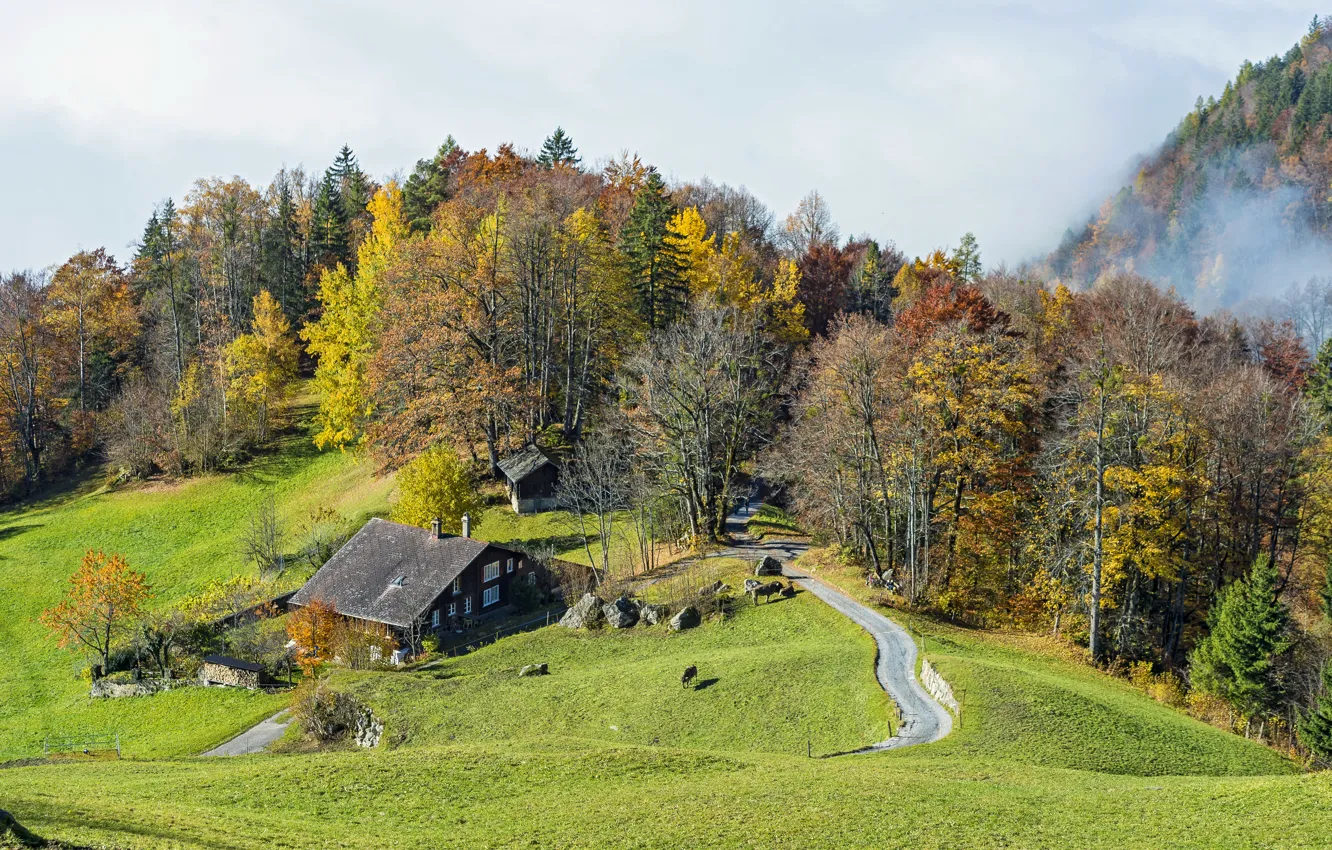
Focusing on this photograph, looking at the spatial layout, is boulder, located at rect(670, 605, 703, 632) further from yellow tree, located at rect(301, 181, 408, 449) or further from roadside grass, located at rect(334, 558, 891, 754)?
yellow tree, located at rect(301, 181, 408, 449)

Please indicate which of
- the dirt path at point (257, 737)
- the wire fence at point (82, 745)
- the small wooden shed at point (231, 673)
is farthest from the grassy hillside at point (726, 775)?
the wire fence at point (82, 745)

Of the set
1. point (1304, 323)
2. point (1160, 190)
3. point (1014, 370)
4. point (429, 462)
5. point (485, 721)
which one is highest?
point (1160, 190)

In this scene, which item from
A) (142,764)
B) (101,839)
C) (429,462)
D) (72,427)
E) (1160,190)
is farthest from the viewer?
(1160,190)

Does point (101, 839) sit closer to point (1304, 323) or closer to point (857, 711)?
point (857, 711)

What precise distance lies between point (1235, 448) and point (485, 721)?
3942 cm

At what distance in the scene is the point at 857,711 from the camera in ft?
111

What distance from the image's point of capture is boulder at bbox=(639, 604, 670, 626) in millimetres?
47250

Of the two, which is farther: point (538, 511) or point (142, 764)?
point (538, 511)

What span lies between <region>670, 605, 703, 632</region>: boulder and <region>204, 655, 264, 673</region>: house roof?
63.9ft

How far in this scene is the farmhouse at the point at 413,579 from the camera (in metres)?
Result: 50.5

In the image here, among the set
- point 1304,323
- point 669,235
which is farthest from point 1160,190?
point 669,235

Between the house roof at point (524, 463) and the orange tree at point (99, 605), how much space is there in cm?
2269

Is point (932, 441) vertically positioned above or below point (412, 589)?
above

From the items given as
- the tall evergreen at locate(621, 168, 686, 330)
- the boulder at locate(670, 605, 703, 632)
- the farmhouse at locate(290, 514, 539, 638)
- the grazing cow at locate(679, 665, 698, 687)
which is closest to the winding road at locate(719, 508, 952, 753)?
the boulder at locate(670, 605, 703, 632)
